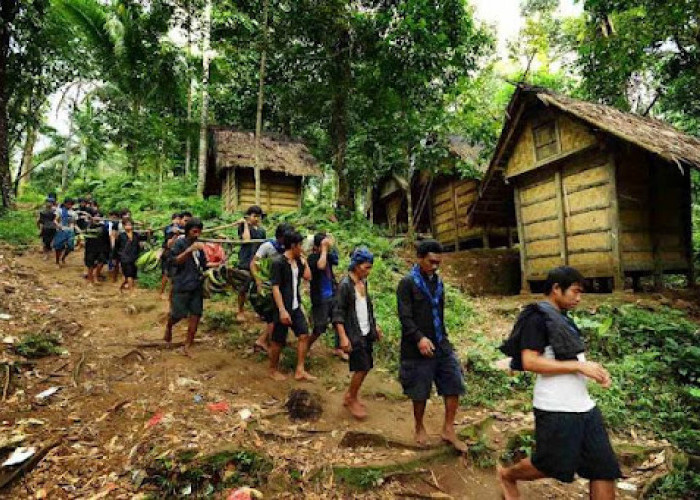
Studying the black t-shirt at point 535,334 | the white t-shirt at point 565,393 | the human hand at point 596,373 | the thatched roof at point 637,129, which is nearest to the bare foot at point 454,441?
Result: the white t-shirt at point 565,393

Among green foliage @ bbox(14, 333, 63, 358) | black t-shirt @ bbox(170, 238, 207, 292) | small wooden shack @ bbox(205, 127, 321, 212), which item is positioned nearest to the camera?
green foliage @ bbox(14, 333, 63, 358)

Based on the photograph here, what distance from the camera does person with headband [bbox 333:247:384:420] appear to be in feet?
14.7

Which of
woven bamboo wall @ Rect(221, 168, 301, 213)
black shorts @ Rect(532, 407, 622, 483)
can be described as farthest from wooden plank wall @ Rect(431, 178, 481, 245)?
black shorts @ Rect(532, 407, 622, 483)

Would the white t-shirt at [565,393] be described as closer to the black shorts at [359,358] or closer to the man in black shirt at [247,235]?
the black shorts at [359,358]

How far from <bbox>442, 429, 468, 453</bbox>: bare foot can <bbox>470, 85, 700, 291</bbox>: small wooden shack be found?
6.66 m

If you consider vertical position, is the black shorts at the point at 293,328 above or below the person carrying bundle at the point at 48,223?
below

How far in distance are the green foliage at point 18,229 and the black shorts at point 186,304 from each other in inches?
399

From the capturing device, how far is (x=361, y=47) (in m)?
14.3

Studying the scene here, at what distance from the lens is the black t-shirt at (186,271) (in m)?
5.79

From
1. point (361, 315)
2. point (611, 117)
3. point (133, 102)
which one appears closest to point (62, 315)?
point (361, 315)

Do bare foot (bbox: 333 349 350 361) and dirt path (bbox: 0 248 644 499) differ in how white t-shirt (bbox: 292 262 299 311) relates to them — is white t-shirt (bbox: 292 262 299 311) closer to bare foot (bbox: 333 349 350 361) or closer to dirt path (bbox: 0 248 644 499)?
dirt path (bbox: 0 248 644 499)

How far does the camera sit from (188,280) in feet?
19.0

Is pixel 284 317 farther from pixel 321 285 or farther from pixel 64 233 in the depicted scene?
pixel 64 233

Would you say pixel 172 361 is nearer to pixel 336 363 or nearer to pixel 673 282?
pixel 336 363
